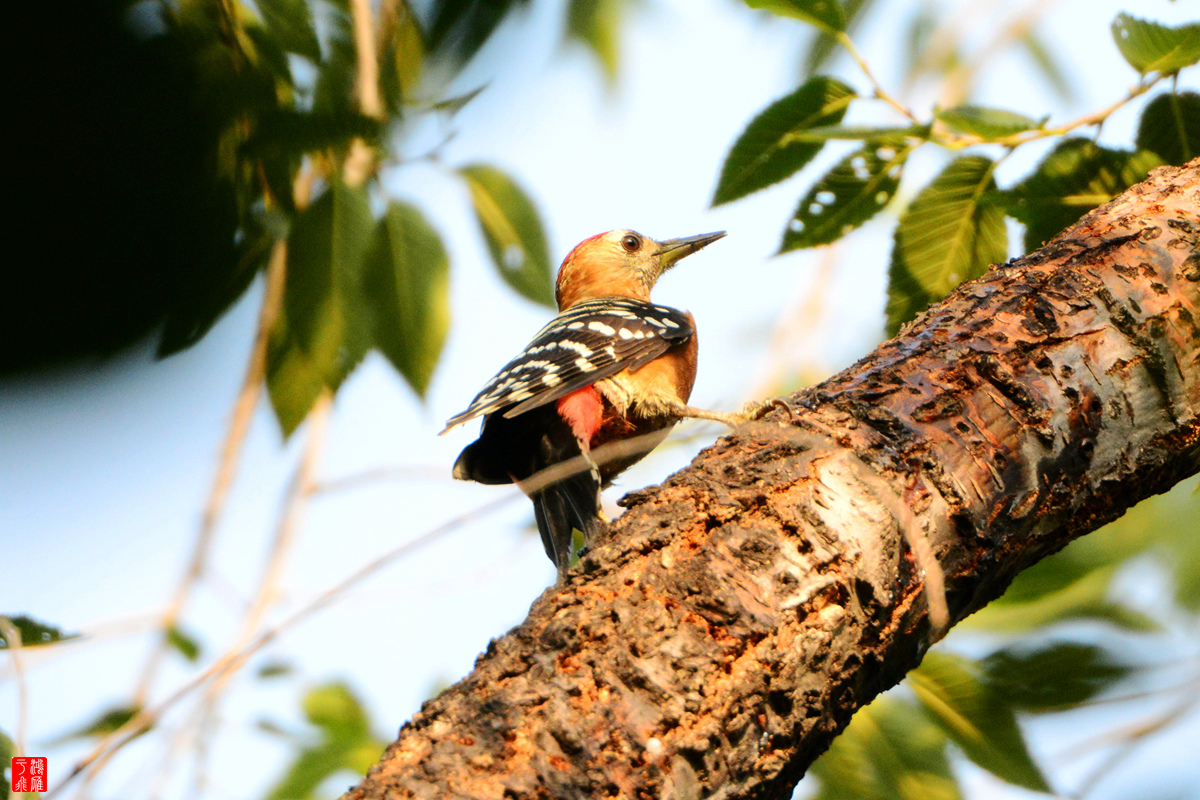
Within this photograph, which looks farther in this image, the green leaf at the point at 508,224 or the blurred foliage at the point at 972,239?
the green leaf at the point at 508,224

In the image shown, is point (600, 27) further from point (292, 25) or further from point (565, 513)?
point (565, 513)

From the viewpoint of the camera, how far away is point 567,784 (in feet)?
4.48

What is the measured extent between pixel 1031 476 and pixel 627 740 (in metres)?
0.97

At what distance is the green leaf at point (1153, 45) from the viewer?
222cm

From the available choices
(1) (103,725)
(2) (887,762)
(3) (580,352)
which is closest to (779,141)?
(3) (580,352)

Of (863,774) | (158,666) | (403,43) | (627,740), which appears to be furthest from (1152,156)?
(158,666)

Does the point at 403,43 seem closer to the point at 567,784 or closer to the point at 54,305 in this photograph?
the point at 54,305

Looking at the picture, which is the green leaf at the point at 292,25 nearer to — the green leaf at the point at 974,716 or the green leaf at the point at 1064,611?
the green leaf at the point at 974,716

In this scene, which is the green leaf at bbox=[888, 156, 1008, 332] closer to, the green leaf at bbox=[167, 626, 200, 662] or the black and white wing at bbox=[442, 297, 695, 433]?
the black and white wing at bbox=[442, 297, 695, 433]

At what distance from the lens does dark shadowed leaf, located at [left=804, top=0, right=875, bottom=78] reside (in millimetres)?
2668

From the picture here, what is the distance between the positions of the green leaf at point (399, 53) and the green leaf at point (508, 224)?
35.4 inches

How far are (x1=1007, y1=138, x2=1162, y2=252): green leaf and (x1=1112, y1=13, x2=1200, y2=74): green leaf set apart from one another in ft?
0.97

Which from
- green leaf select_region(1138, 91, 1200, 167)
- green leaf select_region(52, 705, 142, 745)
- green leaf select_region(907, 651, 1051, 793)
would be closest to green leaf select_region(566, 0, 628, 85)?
green leaf select_region(1138, 91, 1200, 167)

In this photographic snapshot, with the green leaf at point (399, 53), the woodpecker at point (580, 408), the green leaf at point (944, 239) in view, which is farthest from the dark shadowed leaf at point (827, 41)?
the woodpecker at point (580, 408)
